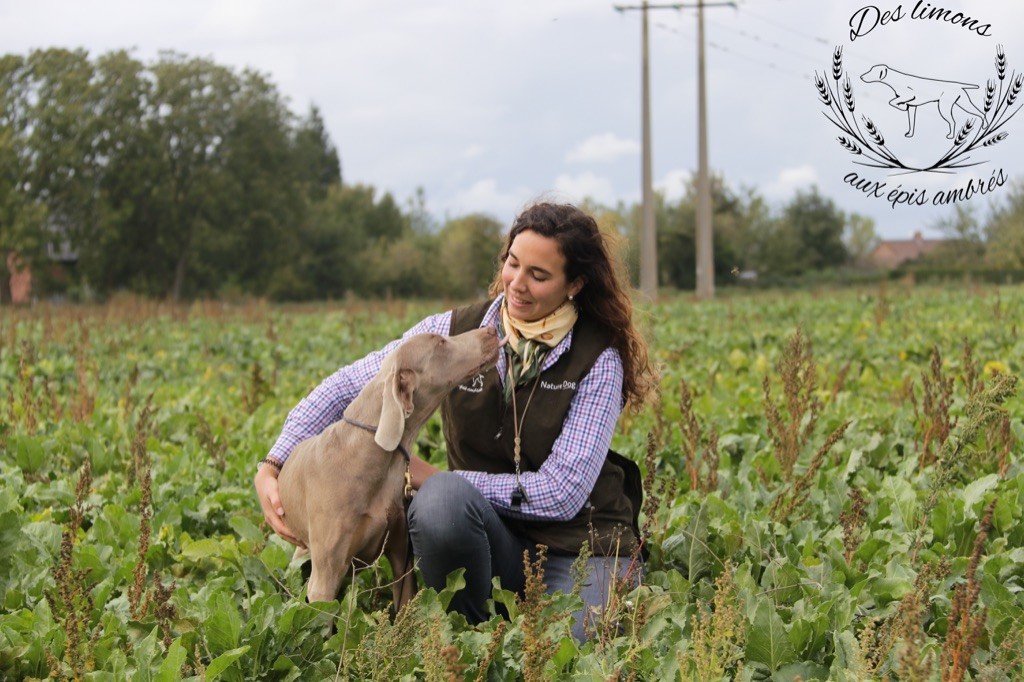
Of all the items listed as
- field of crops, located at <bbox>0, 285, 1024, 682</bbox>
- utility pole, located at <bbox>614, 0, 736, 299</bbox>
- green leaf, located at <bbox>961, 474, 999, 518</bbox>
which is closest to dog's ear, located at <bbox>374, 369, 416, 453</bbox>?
field of crops, located at <bbox>0, 285, 1024, 682</bbox>

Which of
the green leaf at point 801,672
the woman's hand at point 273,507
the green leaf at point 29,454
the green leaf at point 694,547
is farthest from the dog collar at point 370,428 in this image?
the green leaf at point 29,454

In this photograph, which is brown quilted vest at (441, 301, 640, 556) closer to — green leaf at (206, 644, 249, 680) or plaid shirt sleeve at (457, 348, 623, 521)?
plaid shirt sleeve at (457, 348, 623, 521)

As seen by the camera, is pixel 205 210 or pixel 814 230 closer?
pixel 205 210

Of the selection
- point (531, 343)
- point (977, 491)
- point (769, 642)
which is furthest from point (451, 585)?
point (977, 491)

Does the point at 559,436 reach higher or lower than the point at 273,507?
higher

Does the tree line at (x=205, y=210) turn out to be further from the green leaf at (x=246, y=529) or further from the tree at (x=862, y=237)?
the green leaf at (x=246, y=529)

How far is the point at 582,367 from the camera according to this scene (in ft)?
13.3

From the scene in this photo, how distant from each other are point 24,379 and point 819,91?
18.2ft

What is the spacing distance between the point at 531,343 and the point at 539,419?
0.31 meters

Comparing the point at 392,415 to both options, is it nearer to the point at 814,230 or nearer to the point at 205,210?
the point at 205,210

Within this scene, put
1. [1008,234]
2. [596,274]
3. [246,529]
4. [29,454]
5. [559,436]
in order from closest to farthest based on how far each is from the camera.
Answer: [559,436], [596,274], [246,529], [29,454], [1008,234]

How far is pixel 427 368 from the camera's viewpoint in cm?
376

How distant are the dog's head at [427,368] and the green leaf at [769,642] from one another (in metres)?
1.38

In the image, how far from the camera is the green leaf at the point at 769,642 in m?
3.24
